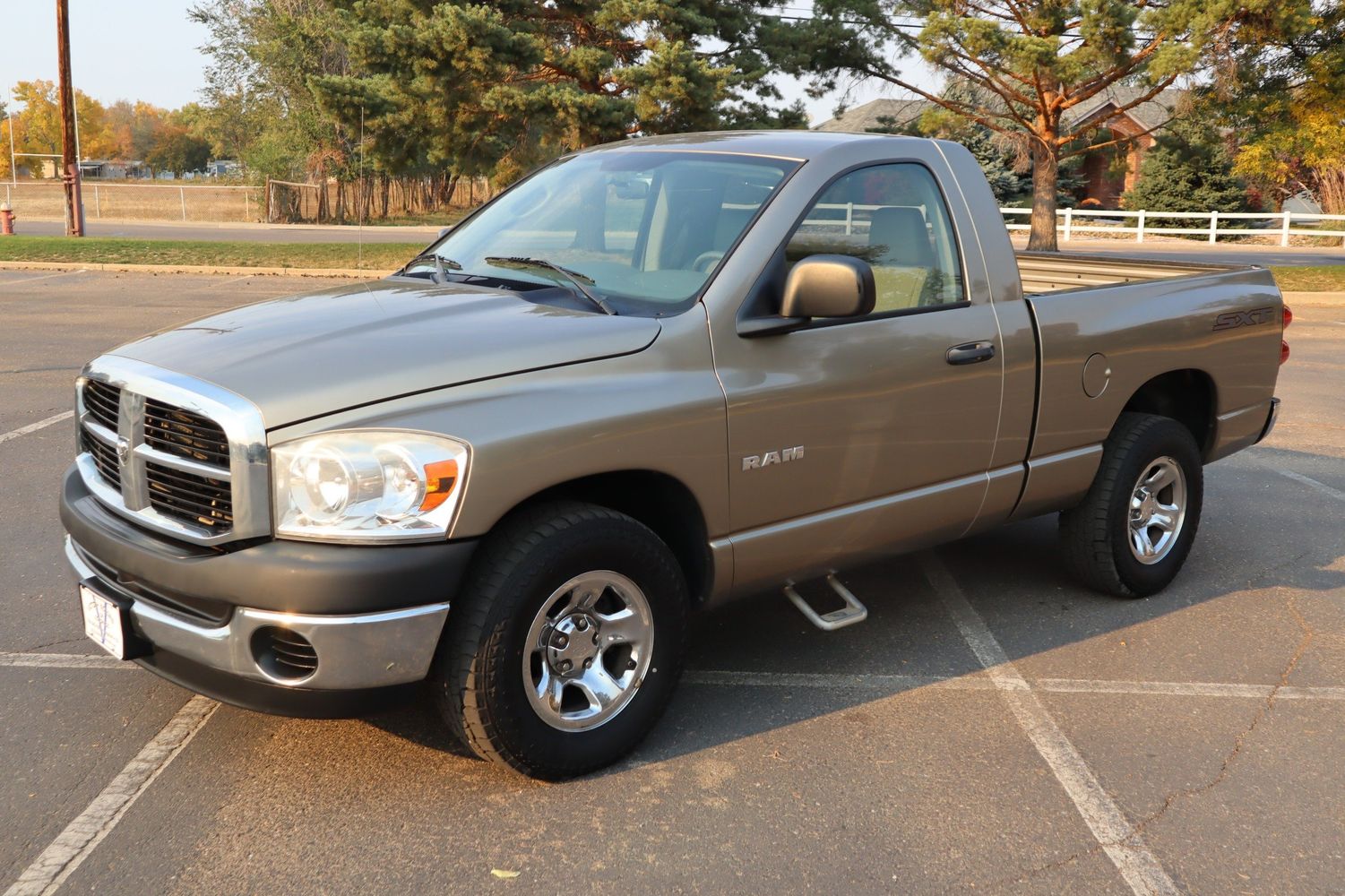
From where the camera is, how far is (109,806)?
344 cm

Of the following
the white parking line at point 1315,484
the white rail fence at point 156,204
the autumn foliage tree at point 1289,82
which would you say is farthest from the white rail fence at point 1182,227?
the white rail fence at point 156,204

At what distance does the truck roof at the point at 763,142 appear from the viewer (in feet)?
14.0

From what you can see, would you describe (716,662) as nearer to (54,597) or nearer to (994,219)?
(994,219)

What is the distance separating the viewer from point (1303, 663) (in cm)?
465

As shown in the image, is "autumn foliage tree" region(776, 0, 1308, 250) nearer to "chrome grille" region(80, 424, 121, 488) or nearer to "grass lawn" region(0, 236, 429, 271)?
"grass lawn" region(0, 236, 429, 271)

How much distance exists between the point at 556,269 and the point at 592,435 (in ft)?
3.06

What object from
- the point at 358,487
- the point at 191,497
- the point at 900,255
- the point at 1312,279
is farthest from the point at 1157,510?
the point at 1312,279

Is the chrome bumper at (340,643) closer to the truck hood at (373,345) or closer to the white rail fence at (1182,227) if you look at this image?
the truck hood at (373,345)

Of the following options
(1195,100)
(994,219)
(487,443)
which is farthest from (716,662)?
(1195,100)

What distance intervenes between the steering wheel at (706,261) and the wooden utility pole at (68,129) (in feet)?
80.6

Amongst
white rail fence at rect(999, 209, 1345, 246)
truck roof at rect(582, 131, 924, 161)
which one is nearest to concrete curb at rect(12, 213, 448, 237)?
white rail fence at rect(999, 209, 1345, 246)

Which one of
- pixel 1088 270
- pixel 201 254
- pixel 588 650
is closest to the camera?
pixel 588 650

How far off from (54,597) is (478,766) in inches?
93.4

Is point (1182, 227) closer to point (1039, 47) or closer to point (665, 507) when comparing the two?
point (1039, 47)
